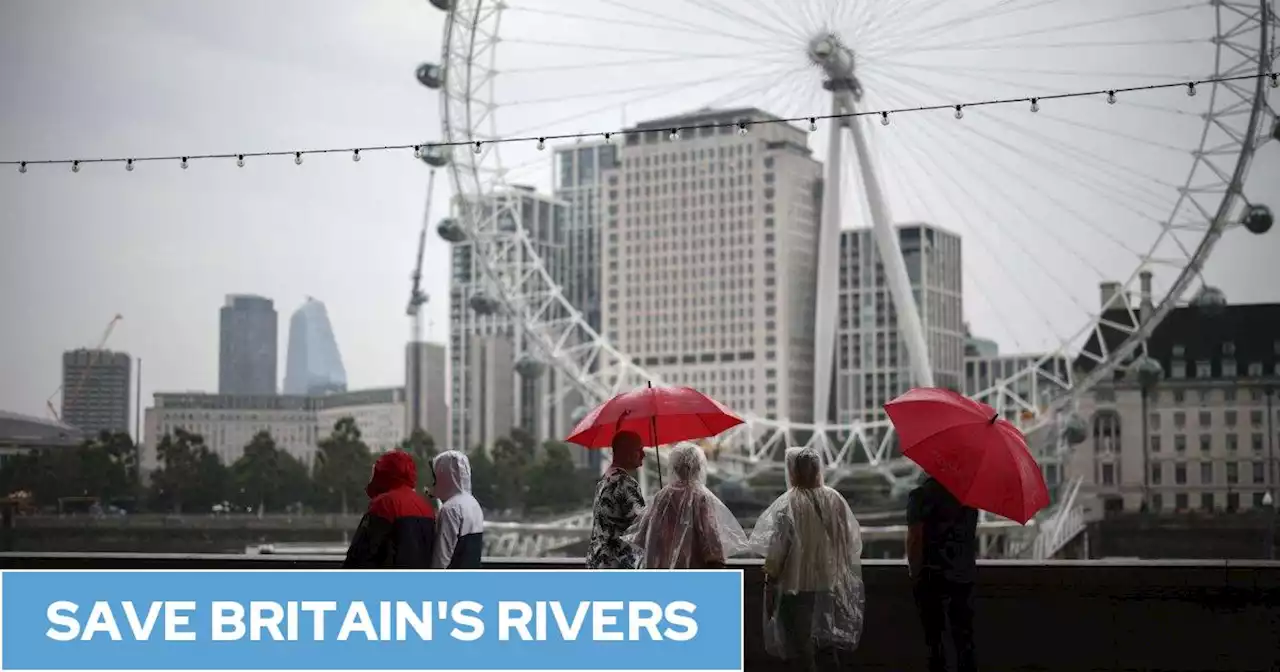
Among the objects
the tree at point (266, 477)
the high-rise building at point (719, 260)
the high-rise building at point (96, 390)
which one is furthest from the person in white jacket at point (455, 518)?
the high-rise building at point (719, 260)

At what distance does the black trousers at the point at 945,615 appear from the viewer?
7145 mm

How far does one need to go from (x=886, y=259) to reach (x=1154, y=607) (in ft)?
75.8

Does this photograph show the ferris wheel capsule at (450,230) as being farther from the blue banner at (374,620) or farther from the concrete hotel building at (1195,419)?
the concrete hotel building at (1195,419)

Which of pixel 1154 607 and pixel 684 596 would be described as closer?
pixel 684 596

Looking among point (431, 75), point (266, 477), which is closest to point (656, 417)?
point (431, 75)

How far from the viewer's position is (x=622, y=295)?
79188mm

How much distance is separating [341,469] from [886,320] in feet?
82.2

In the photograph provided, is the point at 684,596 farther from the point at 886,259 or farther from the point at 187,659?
the point at 886,259

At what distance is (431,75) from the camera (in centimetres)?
2822

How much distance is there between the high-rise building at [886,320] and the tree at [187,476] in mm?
25860

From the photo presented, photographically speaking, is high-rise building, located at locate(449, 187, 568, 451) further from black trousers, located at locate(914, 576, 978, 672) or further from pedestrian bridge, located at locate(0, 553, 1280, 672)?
black trousers, located at locate(914, 576, 978, 672)

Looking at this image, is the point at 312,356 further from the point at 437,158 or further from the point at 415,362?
the point at 437,158

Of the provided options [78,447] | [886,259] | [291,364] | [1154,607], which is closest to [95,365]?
[78,447]

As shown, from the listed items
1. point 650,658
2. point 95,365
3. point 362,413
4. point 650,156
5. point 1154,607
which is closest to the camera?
point 650,658
